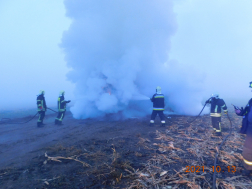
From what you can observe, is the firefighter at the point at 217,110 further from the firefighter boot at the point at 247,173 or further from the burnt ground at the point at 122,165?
the firefighter boot at the point at 247,173

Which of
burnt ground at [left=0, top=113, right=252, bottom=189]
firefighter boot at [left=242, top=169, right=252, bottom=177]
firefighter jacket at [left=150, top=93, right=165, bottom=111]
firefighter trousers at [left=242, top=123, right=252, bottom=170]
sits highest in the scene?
firefighter jacket at [left=150, top=93, right=165, bottom=111]

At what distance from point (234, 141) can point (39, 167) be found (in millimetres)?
7460

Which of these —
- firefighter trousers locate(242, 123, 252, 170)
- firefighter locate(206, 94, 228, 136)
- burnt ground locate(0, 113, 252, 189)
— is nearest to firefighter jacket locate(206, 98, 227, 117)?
firefighter locate(206, 94, 228, 136)

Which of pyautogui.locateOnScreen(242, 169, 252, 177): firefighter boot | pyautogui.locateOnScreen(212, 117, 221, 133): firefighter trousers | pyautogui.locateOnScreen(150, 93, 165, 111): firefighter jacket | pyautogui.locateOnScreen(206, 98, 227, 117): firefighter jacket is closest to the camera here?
pyautogui.locateOnScreen(242, 169, 252, 177): firefighter boot

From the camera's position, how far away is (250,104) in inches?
168

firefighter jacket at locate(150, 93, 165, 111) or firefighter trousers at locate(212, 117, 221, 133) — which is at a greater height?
firefighter jacket at locate(150, 93, 165, 111)

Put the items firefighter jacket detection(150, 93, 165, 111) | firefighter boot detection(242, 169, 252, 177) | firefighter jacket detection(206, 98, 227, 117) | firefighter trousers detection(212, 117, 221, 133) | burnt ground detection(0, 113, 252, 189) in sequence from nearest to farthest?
burnt ground detection(0, 113, 252, 189), firefighter boot detection(242, 169, 252, 177), firefighter trousers detection(212, 117, 221, 133), firefighter jacket detection(206, 98, 227, 117), firefighter jacket detection(150, 93, 165, 111)

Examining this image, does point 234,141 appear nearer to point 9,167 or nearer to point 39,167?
point 39,167

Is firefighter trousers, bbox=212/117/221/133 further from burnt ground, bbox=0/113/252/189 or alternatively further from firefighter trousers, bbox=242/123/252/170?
firefighter trousers, bbox=242/123/252/170

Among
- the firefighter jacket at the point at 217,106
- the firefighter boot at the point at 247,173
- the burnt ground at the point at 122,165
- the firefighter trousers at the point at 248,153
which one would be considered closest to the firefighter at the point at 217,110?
the firefighter jacket at the point at 217,106

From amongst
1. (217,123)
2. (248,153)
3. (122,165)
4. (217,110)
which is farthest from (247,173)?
(217,110)

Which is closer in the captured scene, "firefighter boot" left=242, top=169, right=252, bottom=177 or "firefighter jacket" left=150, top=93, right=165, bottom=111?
"firefighter boot" left=242, top=169, right=252, bottom=177

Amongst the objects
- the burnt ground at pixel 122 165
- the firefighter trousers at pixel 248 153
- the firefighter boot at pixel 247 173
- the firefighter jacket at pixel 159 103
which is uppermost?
the firefighter jacket at pixel 159 103

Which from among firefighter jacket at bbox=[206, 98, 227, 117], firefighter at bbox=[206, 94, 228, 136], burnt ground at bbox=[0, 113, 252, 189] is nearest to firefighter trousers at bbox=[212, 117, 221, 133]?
firefighter at bbox=[206, 94, 228, 136]
